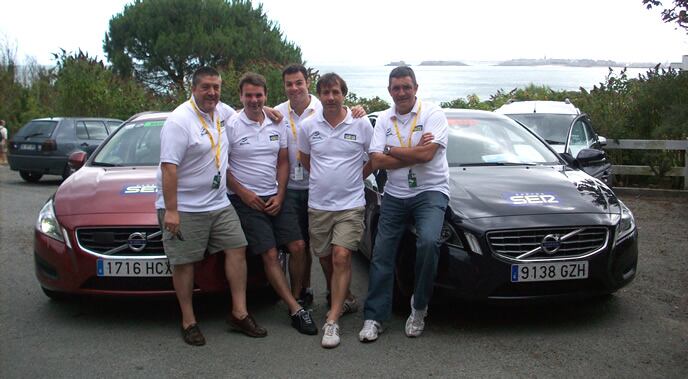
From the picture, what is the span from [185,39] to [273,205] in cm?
2515

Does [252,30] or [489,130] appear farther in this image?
[252,30]

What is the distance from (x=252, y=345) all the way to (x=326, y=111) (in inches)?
66.6

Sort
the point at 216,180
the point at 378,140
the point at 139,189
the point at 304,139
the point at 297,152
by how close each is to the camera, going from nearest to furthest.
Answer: the point at 216,180, the point at 378,140, the point at 304,139, the point at 297,152, the point at 139,189

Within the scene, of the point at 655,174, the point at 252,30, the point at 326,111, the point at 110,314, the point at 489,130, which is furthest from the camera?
the point at 252,30

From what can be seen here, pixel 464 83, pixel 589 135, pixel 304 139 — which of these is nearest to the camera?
pixel 304 139

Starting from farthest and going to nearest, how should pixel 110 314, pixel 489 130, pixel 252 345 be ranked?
pixel 489 130
pixel 110 314
pixel 252 345

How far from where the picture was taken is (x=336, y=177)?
491cm

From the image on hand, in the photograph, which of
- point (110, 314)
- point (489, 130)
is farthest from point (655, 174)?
point (110, 314)

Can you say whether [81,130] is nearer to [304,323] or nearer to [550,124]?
[550,124]

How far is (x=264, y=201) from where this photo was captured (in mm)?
4973

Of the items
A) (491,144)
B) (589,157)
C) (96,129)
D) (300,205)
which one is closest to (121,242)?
(300,205)

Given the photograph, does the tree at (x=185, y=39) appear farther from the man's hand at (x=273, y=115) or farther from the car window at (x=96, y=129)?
the man's hand at (x=273, y=115)

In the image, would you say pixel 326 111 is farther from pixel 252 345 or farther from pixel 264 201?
pixel 252 345

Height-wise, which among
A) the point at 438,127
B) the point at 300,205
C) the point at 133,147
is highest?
the point at 438,127
